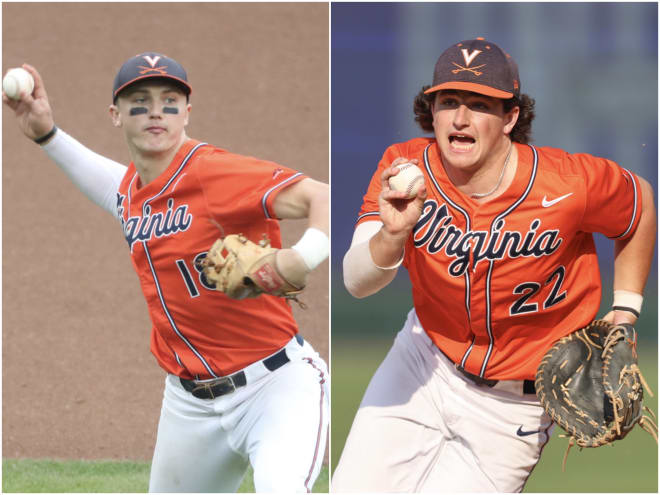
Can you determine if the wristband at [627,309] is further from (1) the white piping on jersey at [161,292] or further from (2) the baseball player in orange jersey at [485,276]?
(1) the white piping on jersey at [161,292]

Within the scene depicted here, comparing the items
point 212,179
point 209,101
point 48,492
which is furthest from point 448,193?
point 209,101

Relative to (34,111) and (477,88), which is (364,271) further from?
(34,111)

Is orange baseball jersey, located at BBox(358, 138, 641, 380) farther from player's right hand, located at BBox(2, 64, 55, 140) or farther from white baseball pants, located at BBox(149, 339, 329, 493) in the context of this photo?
player's right hand, located at BBox(2, 64, 55, 140)

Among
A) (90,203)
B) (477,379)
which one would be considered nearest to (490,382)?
(477,379)

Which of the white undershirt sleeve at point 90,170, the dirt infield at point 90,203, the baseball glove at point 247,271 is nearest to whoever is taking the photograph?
the baseball glove at point 247,271

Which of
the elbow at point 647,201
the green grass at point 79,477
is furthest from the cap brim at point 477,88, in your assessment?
the green grass at point 79,477

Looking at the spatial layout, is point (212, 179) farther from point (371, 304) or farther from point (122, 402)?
point (122, 402)
